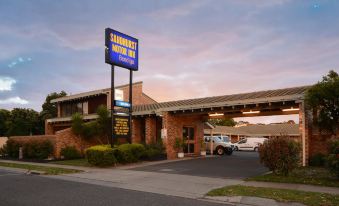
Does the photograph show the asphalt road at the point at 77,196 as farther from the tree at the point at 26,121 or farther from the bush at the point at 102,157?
the tree at the point at 26,121

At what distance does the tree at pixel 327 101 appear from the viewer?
15.6 meters

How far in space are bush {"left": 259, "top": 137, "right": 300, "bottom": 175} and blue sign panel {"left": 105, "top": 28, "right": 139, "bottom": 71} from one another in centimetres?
1081

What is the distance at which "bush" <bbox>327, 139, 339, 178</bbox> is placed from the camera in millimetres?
11977

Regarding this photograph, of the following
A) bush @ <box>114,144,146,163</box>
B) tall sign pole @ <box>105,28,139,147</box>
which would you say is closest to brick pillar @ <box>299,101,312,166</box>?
bush @ <box>114,144,146,163</box>

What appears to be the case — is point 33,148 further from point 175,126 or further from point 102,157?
point 175,126

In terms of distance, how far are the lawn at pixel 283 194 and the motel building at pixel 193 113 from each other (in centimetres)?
663

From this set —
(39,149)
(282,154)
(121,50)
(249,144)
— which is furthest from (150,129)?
(249,144)

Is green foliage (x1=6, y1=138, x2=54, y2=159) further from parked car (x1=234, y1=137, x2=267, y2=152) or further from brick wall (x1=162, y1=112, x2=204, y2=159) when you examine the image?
parked car (x1=234, y1=137, x2=267, y2=152)

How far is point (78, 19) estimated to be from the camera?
19.9 metres

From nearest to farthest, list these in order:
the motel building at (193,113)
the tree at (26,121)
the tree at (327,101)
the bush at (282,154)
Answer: the bush at (282,154), the tree at (327,101), the motel building at (193,113), the tree at (26,121)

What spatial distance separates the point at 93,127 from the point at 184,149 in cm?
718

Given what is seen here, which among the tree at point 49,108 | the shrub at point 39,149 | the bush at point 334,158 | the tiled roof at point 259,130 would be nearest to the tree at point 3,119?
the tree at point 49,108

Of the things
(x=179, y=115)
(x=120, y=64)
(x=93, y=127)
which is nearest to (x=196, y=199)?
(x=120, y=64)

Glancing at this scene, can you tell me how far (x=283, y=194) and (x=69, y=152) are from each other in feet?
63.7
